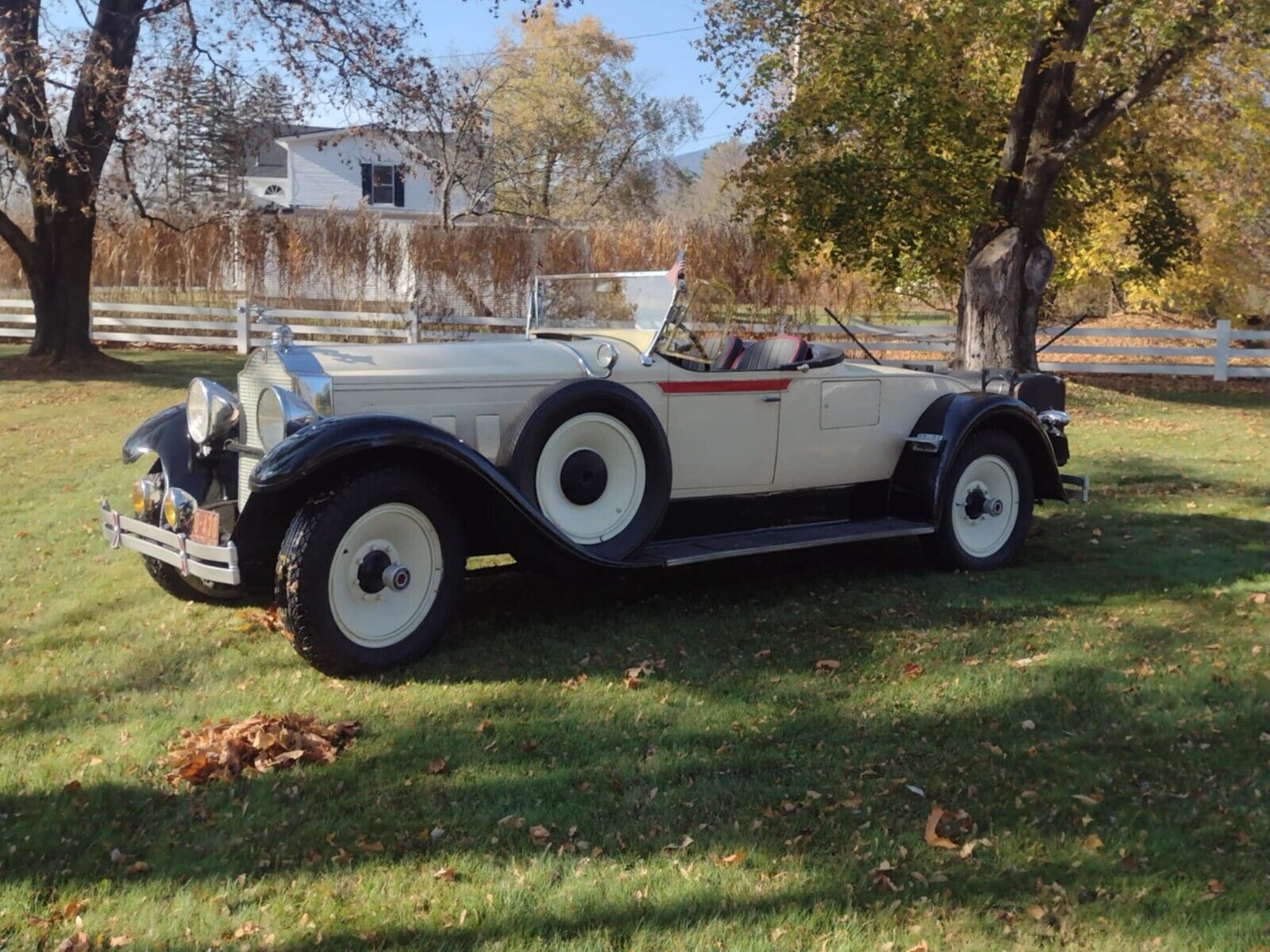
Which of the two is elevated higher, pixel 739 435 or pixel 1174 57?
pixel 1174 57

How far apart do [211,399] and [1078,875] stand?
430 cm

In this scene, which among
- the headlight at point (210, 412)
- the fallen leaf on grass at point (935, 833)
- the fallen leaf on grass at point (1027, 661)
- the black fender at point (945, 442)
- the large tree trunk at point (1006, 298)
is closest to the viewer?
the fallen leaf on grass at point (935, 833)

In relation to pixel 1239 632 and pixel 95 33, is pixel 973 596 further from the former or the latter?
pixel 95 33

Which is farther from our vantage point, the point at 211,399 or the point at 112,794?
the point at 211,399

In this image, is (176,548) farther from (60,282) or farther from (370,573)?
(60,282)

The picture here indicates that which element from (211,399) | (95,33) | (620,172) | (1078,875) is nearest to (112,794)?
(211,399)

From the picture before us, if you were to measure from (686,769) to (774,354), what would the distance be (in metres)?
2.97

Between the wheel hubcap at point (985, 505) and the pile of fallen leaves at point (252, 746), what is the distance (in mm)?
4027

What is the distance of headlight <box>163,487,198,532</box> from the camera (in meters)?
5.35

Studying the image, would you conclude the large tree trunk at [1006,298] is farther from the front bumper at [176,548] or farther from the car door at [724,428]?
the front bumper at [176,548]

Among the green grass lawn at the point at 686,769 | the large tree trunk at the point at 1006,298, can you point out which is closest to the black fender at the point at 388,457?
Answer: the green grass lawn at the point at 686,769

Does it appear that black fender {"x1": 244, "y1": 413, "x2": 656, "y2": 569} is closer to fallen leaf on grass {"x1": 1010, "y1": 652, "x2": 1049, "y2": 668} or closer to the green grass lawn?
the green grass lawn

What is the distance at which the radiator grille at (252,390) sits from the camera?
18.5 feet

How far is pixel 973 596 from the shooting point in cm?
650
